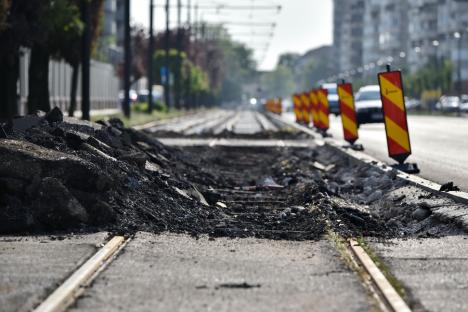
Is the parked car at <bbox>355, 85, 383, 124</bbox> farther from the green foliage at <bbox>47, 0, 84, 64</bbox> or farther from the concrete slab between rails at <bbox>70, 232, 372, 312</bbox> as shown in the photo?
the concrete slab between rails at <bbox>70, 232, 372, 312</bbox>

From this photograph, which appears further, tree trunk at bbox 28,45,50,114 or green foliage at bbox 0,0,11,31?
tree trunk at bbox 28,45,50,114

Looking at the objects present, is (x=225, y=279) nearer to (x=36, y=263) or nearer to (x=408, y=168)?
(x=36, y=263)

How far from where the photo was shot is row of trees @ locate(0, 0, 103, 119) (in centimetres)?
3512

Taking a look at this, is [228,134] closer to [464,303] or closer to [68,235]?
[68,235]

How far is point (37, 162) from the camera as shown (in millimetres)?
11641

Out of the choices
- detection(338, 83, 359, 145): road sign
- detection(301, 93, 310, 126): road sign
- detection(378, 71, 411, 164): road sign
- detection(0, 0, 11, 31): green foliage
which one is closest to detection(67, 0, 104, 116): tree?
detection(301, 93, 310, 126): road sign

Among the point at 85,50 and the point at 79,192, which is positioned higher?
the point at 85,50

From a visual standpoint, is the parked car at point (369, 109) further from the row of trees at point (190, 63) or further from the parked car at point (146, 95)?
the parked car at point (146, 95)

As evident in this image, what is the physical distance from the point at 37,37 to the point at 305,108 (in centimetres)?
1691

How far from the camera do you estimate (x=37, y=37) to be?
36219 mm

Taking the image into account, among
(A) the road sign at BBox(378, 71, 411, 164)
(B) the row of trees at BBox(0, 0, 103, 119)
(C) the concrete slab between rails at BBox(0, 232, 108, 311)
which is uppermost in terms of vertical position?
(B) the row of trees at BBox(0, 0, 103, 119)

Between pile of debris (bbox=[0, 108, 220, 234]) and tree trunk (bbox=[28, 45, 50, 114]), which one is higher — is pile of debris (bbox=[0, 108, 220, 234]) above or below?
below

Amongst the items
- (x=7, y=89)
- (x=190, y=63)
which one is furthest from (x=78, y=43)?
(x=190, y=63)

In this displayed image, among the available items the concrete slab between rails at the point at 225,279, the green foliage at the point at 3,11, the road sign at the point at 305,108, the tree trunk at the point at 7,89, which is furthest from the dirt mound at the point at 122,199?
the road sign at the point at 305,108
